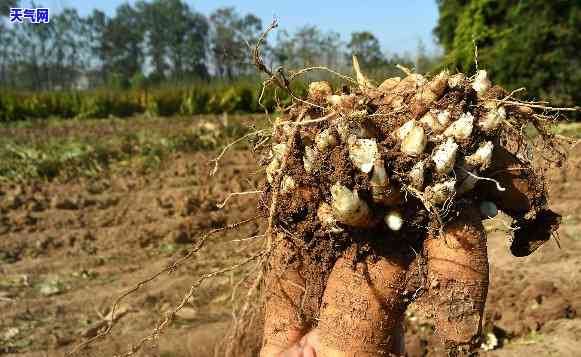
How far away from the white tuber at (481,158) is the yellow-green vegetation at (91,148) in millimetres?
6149

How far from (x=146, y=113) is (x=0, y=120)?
4495mm

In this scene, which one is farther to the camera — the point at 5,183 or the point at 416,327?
the point at 5,183

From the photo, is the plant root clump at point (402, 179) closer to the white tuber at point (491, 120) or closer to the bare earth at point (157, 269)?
the white tuber at point (491, 120)

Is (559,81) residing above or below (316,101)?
above


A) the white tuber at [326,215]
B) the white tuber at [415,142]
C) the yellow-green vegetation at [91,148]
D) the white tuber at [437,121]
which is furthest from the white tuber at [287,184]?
the yellow-green vegetation at [91,148]

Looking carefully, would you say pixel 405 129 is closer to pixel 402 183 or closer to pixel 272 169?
pixel 402 183

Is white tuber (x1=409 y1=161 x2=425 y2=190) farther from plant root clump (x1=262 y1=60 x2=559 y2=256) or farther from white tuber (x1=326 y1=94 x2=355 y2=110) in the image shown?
white tuber (x1=326 y1=94 x2=355 y2=110)

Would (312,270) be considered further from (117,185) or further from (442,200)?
(117,185)

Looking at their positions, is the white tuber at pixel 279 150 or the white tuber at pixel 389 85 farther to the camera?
the white tuber at pixel 389 85

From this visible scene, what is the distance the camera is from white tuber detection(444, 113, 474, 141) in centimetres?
182

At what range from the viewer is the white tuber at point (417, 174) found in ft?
5.78

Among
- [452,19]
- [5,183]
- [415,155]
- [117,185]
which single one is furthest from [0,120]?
[415,155]

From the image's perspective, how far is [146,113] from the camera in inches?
695

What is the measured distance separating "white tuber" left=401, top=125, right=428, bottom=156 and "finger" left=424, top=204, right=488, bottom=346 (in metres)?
0.33
